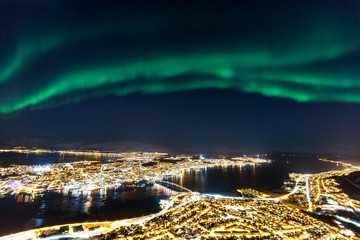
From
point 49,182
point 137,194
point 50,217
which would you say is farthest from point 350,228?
point 49,182

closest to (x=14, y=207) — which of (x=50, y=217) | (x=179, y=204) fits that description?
(x=50, y=217)

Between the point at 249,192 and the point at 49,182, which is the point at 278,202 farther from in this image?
the point at 49,182

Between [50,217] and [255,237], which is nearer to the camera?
[255,237]

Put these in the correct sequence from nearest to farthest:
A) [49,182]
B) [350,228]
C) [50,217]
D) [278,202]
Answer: [350,228]
[50,217]
[278,202]
[49,182]

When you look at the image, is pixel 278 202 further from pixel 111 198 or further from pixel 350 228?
pixel 111 198

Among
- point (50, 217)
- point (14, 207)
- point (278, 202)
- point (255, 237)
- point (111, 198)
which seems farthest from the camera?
point (111, 198)

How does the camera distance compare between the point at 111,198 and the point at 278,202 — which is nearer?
the point at 278,202

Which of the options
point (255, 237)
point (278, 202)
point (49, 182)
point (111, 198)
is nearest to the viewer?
point (255, 237)

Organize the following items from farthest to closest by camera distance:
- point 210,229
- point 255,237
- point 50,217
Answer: point 50,217 < point 210,229 < point 255,237

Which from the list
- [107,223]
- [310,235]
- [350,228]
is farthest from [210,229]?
[350,228]
